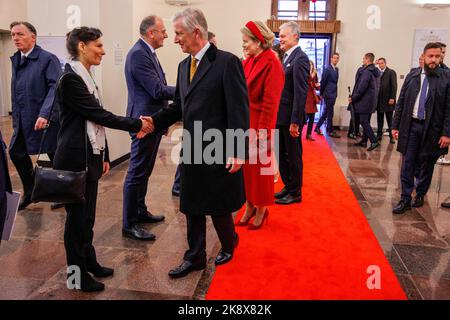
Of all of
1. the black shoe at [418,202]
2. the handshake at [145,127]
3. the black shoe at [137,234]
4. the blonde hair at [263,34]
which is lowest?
the black shoe at [418,202]

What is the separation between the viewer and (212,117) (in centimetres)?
234

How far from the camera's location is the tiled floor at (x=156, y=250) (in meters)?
2.45

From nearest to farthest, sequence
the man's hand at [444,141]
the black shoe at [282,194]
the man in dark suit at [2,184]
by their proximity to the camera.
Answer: the man in dark suit at [2,184] → the man's hand at [444,141] → the black shoe at [282,194]

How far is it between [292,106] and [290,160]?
1.71ft

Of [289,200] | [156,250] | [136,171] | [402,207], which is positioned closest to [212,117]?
[136,171]

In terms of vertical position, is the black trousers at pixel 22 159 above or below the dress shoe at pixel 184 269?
above

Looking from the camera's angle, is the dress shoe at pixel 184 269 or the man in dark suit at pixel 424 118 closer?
the dress shoe at pixel 184 269

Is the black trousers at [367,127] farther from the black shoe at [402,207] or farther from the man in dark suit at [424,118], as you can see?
the black shoe at [402,207]

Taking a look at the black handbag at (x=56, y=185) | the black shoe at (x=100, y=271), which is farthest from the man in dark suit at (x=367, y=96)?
the black handbag at (x=56, y=185)

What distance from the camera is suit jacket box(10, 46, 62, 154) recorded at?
369 cm

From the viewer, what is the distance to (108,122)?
226 cm

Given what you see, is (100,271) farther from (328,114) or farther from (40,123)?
(328,114)

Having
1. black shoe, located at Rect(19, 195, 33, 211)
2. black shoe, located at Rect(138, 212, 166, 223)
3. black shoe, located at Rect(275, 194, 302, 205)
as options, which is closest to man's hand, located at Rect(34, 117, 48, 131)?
black shoe, located at Rect(19, 195, 33, 211)

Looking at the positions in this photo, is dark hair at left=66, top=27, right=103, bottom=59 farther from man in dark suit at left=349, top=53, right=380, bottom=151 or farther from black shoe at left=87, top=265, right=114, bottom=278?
man in dark suit at left=349, top=53, right=380, bottom=151
